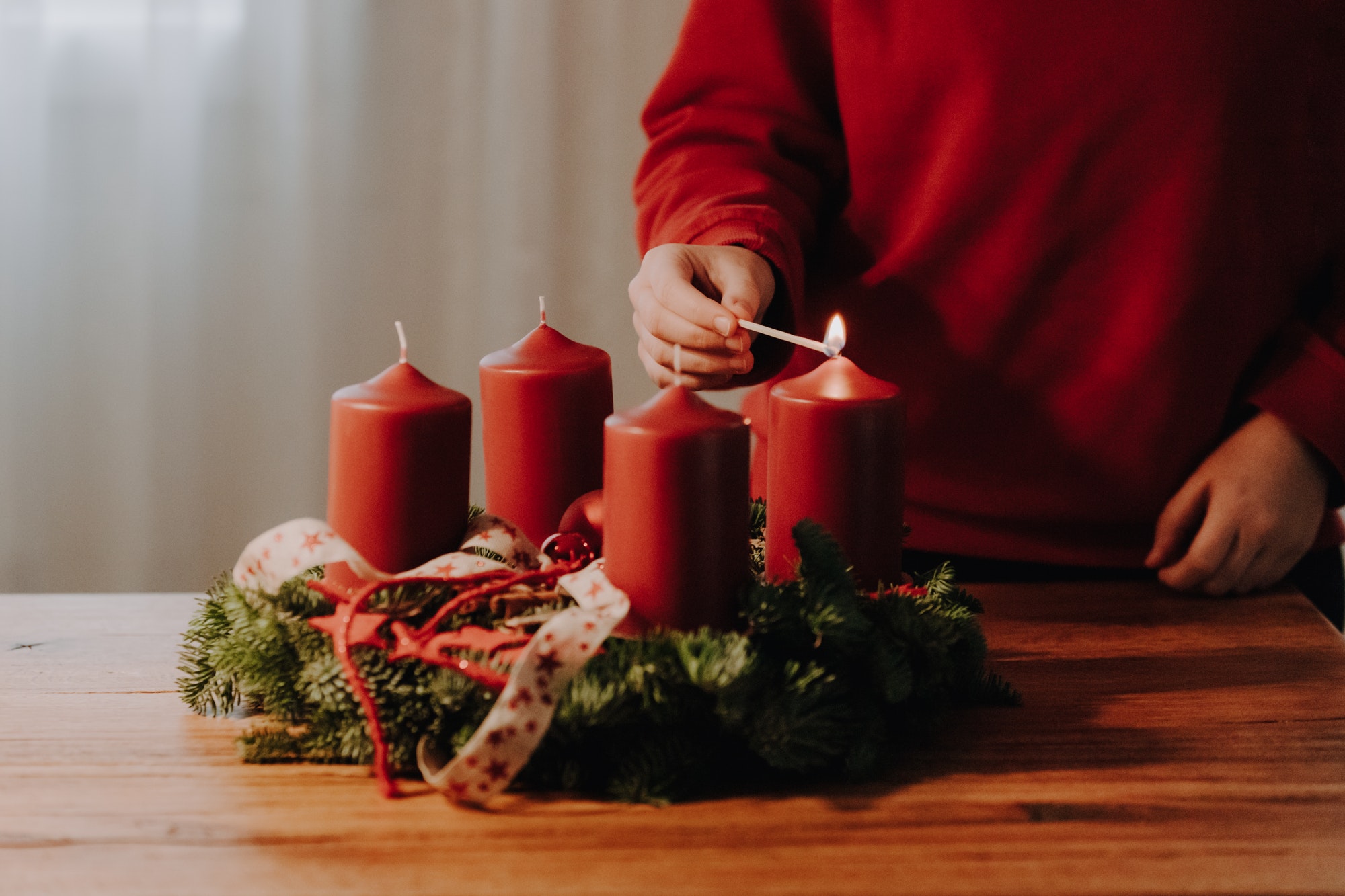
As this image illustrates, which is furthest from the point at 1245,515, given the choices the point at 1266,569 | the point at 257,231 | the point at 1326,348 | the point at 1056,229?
the point at 257,231

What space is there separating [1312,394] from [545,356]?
0.66 m

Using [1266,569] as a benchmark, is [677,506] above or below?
above

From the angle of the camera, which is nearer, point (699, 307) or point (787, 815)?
point (787, 815)

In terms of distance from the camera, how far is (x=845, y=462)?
715mm

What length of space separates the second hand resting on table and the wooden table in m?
0.19

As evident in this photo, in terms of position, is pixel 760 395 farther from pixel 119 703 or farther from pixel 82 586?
pixel 82 586

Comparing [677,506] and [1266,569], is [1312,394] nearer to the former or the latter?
[1266,569]

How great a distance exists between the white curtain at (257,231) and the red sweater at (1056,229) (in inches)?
40.8

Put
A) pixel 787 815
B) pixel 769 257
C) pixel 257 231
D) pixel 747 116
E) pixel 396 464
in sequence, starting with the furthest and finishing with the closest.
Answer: pixel 257 231 < pixel 747 116 < pixel 769 257 < pixel 396 464 < pixel 787 815

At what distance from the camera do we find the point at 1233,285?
3.24 ft

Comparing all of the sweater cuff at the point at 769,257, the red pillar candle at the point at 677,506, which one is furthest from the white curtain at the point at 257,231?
the red pillar candle at the point at 677,506

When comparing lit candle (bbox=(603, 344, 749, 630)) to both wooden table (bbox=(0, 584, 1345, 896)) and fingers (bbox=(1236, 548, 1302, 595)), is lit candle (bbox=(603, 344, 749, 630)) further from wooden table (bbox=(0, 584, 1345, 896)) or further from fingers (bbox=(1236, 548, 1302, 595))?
fingers (bbox=(1236, 548, 1302, 595))

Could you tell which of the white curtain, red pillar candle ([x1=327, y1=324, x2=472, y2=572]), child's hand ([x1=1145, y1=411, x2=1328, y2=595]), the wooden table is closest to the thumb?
child's hand ([x1=1145, y1=411, x2=1328, y2=595])

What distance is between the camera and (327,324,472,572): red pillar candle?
2.26 ft
